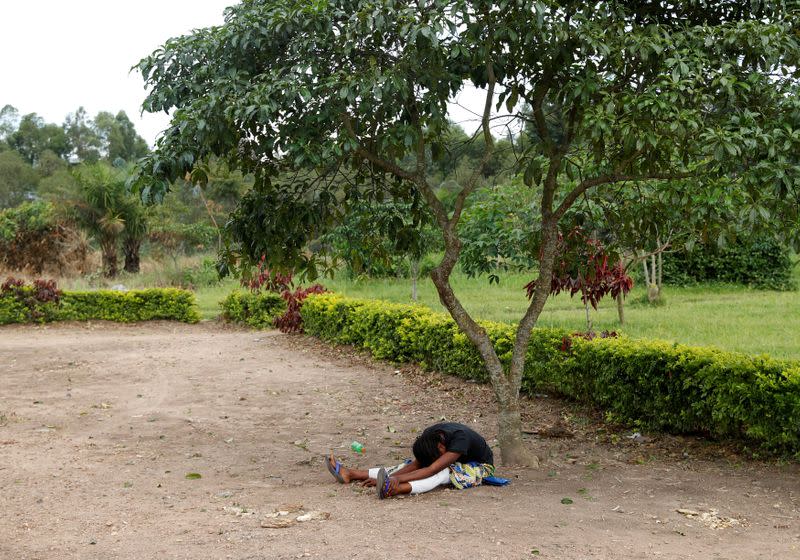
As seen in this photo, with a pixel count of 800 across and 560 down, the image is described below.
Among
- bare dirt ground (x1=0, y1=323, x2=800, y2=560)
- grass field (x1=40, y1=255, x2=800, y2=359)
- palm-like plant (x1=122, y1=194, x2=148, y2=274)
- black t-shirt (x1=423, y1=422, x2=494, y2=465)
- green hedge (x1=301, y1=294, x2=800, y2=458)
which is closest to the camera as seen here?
bare dirt ground (x1=0, y1=323, x2=800, y2=560)

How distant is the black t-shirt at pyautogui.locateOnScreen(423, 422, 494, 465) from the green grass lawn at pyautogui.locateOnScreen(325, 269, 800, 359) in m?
4.95

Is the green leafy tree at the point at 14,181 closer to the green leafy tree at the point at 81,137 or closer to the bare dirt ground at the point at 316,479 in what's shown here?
the green leafy tree at the point at 81,137

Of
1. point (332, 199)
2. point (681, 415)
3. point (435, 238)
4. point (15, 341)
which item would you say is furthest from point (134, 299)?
point (681, 415)

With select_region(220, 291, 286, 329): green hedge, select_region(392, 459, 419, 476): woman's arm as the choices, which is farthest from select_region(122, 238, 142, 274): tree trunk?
select_region(392, 459, 419, 476): woman's arm

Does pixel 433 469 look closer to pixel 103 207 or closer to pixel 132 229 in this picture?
pixel 103 207

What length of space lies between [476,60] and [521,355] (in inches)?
95.1

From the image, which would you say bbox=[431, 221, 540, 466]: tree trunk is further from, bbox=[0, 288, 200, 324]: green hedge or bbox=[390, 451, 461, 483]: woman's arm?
bbox=[0, 288, 200, 324]: green hedge

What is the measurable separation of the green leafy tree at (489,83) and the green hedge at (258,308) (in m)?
10.0

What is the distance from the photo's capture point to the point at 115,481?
6.06 m

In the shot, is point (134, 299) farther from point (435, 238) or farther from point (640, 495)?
point (640, 495)

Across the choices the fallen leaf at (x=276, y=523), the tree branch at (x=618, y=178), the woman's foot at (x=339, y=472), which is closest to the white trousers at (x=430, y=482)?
the woman's foot at (x=339, y=472)

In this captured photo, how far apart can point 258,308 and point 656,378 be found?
1050 centimetres

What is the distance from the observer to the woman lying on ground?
213 inches

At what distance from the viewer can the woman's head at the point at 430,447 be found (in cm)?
559
